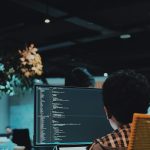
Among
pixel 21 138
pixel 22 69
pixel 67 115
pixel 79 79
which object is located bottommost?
pixel 21 138

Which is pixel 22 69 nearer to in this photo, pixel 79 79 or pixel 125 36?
pixel 79 79

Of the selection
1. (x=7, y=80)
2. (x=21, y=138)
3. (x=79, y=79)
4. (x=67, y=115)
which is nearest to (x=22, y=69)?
(x=7, y=80)

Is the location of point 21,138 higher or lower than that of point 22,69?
lower

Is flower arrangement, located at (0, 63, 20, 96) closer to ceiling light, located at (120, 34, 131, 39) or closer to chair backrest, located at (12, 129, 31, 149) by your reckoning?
chair backrest, located at (12, 129, 31, 149)

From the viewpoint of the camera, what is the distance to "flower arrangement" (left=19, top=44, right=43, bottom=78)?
12.1ft

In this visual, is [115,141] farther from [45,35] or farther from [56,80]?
[56,80]

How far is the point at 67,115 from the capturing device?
78.9 inches

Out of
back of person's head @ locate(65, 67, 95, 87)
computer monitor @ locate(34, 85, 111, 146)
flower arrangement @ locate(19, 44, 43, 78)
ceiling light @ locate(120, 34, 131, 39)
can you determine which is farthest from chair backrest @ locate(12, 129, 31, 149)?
ceiling light @ locate(120, 34, 131, 39)

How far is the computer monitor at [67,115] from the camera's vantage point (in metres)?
1.94

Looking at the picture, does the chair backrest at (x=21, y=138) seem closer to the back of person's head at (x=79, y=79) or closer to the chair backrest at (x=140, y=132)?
the back of person's head at (x=79, y=79)

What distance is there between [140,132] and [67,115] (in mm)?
1036

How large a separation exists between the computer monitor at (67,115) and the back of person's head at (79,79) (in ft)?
1.31

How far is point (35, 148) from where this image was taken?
1917 millimetres

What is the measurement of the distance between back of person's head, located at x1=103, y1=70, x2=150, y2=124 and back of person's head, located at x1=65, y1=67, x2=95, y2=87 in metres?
1.19
